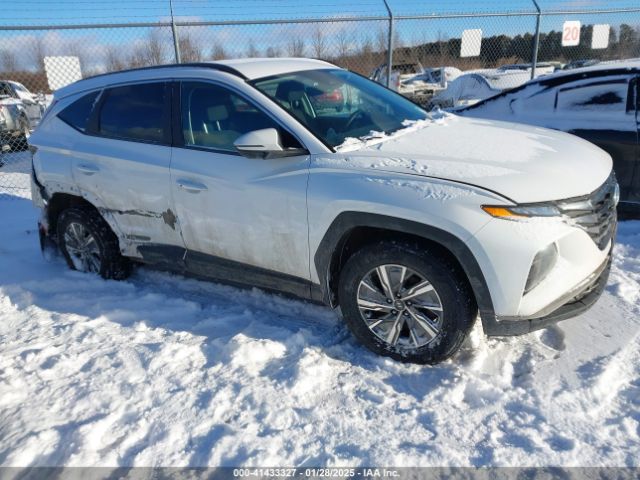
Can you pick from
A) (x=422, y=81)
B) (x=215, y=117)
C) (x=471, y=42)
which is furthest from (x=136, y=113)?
(x=422, y=81)

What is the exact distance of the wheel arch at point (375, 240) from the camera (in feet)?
8.68

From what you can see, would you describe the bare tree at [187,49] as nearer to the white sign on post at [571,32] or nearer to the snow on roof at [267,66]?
the snow on roof at [267,66]

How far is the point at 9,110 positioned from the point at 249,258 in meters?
9.31

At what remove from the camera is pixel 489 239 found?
2555 mm

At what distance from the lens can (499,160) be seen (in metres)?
2.86

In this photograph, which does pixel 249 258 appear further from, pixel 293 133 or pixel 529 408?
pixel 529 408

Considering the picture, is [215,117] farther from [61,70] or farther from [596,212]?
[61,70]

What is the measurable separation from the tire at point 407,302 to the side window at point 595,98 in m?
3.36

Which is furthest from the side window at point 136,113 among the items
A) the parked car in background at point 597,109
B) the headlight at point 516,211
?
the parked car in background at point 597,109

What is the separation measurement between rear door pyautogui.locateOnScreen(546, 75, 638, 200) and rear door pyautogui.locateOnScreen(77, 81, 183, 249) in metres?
3.86

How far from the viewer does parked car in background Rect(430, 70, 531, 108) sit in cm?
1402

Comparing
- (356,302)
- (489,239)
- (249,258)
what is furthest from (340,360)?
(489,239)

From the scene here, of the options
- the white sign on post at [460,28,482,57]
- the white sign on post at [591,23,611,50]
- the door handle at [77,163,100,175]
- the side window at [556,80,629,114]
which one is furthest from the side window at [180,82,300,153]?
the white sign on post at [591,23,611,50]

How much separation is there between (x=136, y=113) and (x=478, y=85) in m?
12.2
